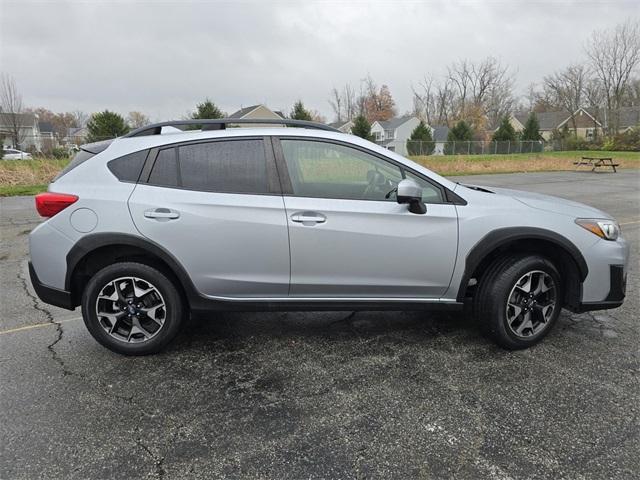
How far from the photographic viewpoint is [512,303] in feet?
10.8

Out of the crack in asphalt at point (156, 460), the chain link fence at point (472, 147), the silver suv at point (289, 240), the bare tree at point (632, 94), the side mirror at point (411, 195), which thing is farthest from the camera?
the bare tree at point (632, 94)

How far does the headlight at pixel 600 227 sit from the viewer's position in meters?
3.30

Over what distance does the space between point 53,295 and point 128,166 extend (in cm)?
110

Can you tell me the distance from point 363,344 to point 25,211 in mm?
10464

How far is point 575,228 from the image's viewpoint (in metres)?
3.26

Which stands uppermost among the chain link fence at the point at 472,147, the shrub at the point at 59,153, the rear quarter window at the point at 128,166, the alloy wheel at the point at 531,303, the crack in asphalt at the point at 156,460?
the chain link fence at the point at 472,147

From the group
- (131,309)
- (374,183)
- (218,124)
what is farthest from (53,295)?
(374,183)

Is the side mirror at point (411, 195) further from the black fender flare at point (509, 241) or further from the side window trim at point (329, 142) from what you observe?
the black fender flare at point (509, 241)

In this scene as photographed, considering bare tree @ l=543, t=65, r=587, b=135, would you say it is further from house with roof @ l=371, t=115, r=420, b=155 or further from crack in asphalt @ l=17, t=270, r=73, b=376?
crack in asphalt @ l=17, t=270, r=73, b=376

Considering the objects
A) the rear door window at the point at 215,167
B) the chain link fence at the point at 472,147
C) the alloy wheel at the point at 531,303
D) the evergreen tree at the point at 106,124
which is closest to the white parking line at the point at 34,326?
the rear door window at the point at 215,167

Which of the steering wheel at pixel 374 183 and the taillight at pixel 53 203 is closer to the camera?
the taillight at pixel 53 203

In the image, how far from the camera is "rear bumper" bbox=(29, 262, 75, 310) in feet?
10.5

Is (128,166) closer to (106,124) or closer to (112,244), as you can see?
(112,244)

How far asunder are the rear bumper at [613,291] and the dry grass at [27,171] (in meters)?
17.7
